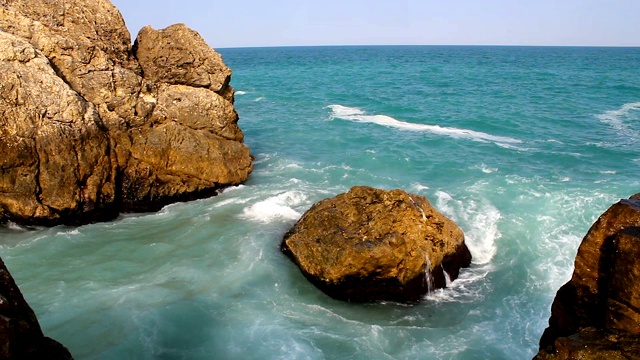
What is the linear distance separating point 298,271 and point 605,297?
9254 mm

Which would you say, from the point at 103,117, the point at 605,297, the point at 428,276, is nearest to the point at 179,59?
the point at 103,117

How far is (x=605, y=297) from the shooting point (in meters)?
7.04

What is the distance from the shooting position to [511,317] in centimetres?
1316

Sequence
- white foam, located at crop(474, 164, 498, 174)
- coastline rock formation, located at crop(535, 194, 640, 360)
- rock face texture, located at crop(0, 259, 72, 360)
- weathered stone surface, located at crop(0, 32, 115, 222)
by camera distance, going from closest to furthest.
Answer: rock face texture, located at crop(0, 259, 72, 360) < coastline rock formation, located at crop(535, 194, 640, 360) < weathered stone surface, located at crop(0, 32, 115, 222) < white foam, located at crop(474, 164, 498, 174)

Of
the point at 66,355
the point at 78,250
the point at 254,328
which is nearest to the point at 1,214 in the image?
the point at 78,250

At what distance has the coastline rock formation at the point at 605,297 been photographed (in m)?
6.26

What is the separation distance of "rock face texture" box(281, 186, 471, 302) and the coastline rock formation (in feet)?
18.0

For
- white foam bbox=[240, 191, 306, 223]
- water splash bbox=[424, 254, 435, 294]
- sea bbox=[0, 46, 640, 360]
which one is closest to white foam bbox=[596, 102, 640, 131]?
sea bbox=[0, 46, 640, 360]

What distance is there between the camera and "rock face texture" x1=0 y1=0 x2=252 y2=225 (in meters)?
16.4

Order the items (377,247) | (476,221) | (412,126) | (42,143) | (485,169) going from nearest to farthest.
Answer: (377,247), (42,143), (476,221), (485,169), (412,126)

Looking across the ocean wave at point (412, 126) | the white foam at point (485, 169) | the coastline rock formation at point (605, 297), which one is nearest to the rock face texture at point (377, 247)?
the coastline rock formation at point (605, 297)

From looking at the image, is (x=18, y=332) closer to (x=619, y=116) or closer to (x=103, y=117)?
(x=103, y=117)

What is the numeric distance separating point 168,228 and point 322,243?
6664 millimetres

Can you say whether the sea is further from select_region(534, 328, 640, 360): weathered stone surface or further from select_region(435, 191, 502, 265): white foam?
select_region(534, 328, 640, 360): weathered stone surface
